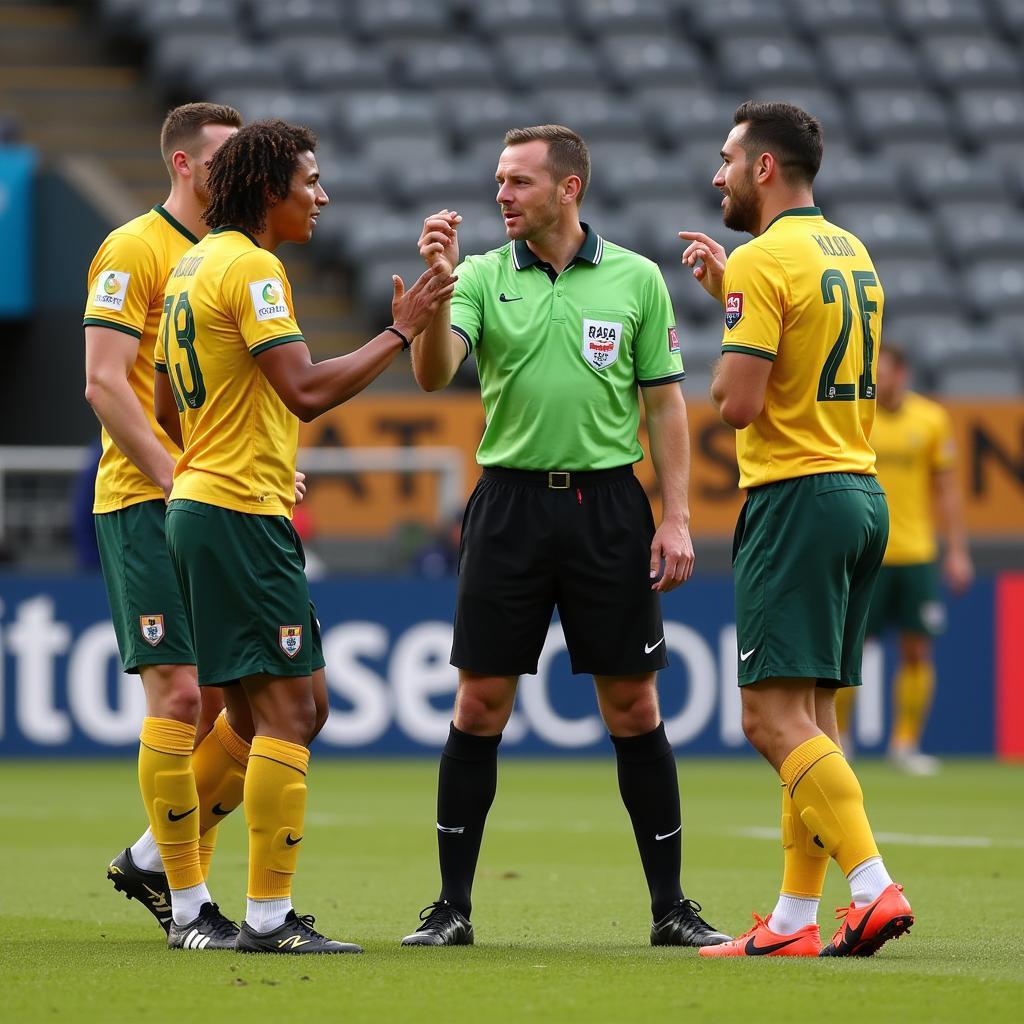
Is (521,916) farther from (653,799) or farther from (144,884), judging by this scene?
(144,884)

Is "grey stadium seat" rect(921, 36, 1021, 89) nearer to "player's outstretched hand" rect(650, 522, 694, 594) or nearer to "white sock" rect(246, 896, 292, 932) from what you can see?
"player's outstretched hand" rect(650, 522, 694, 594)

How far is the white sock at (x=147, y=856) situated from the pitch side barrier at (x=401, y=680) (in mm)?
6991

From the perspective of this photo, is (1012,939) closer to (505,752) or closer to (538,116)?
(505,752)

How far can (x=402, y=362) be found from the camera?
1795 centimetres

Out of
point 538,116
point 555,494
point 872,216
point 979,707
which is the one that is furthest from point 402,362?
point 555,494

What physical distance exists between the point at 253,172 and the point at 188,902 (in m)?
2.08

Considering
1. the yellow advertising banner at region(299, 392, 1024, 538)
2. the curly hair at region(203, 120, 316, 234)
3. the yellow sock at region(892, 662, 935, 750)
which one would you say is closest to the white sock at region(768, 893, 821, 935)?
the curly hair at region(203, 120, 316, 234)

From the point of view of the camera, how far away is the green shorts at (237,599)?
5309mm

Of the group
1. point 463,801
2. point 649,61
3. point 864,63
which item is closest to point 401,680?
point 463,801

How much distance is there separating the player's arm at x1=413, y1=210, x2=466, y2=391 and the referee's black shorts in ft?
1.34

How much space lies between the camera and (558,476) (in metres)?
5.82

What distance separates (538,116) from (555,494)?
14.6 m

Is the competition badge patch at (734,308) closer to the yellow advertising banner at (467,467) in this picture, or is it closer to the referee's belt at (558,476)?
the referee's belt at (558,476)

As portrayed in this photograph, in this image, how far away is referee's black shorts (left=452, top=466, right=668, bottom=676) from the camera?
228 inches
